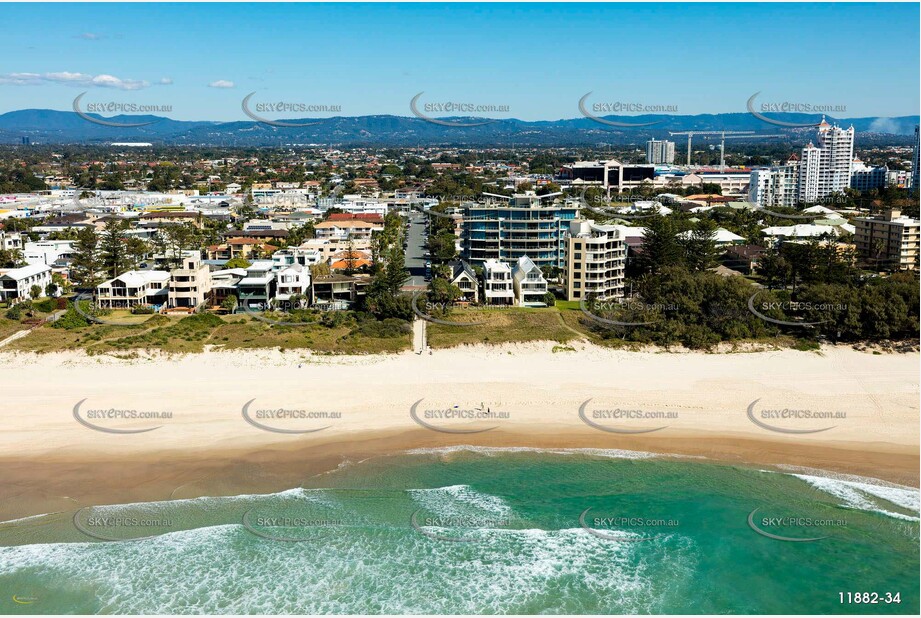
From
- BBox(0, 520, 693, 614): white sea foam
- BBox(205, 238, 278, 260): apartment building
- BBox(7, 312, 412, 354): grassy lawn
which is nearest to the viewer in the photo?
BBox(0, 520, 693, 614): white sea foam

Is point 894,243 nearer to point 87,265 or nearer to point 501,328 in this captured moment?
point 501,328

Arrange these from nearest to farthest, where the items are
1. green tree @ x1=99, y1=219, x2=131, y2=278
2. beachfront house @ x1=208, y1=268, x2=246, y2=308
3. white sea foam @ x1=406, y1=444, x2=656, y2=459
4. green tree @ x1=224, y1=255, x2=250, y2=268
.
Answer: white sea foam @ x1=406, y1=444, x2=656, y2=459
beachfront house @ x1=208, y1=268, x2=246, y2=308
green tree @ x1=99, y1=219, x2=131, y2=278
green tree @ x1=224, y1=255, x2=250, y2=268

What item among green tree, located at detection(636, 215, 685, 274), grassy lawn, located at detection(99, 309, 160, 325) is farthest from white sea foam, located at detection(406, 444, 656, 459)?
green tree, located at detection(636, 215, 685, 274)

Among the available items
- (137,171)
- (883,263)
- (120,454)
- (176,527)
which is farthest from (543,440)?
(137,171)

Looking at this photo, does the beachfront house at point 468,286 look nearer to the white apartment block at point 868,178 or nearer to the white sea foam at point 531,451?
the white sea foam at point 531,451

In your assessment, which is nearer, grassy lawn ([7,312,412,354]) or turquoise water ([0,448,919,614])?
turquoise water ([0,448,919,614])

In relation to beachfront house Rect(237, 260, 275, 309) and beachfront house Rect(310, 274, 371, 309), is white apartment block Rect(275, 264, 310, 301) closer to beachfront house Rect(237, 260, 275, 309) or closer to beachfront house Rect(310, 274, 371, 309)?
beachfront house Rect(310, 274, 371, 309)

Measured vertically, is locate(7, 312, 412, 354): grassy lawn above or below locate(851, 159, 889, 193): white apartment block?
below
